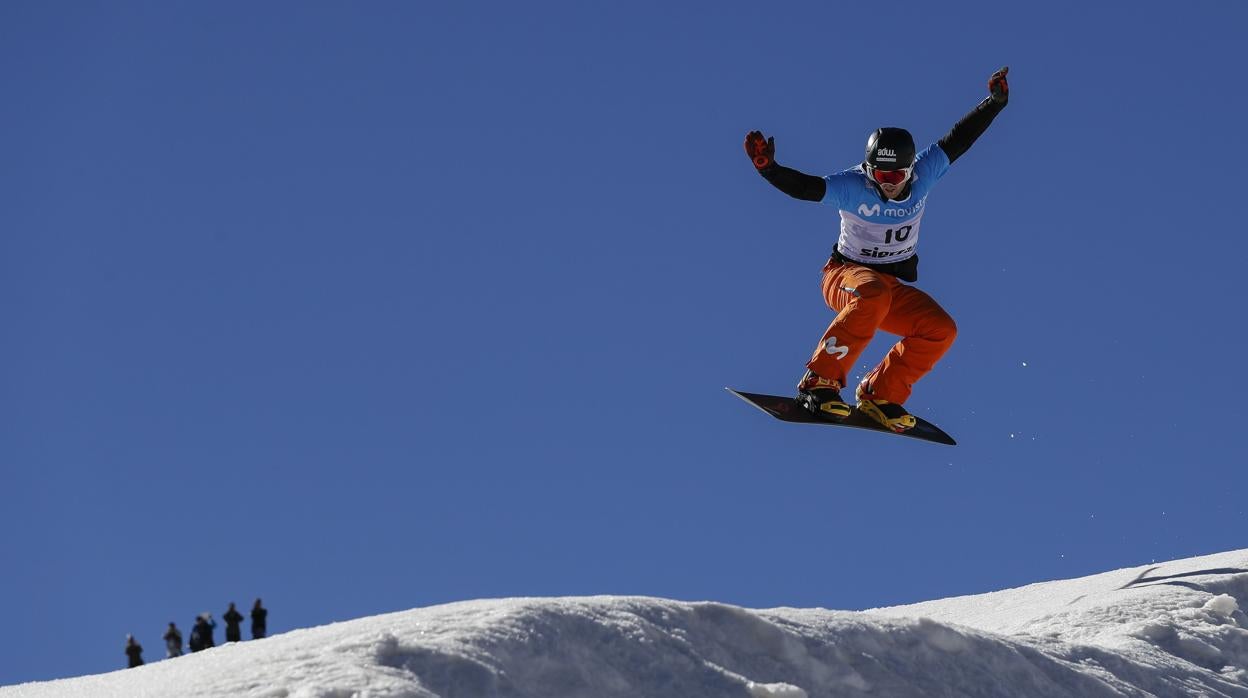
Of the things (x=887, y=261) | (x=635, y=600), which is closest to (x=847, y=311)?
(x=887, y=261)

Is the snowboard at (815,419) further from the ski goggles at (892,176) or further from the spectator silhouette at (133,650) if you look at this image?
the spectator silhouette at (133,650)

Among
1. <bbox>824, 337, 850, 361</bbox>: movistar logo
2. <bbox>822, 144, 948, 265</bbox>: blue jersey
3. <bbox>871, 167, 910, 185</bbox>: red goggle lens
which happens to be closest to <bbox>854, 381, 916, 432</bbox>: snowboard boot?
<bbox>824, 337, 850, 361</bbox>: movistar logo

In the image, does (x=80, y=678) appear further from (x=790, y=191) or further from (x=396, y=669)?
(x=790, y=191)

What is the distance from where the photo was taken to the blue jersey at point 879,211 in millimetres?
11188

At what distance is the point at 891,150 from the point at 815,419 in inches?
82.8

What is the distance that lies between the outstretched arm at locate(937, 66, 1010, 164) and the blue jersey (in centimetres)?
13

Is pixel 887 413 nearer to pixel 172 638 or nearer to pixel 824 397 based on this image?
pixel 824 397

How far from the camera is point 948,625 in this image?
7379 mm

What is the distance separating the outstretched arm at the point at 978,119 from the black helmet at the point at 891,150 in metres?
0.56

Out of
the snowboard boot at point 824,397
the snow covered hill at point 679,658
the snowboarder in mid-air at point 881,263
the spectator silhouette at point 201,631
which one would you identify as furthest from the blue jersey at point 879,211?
the spectator silhouette at point 201,631

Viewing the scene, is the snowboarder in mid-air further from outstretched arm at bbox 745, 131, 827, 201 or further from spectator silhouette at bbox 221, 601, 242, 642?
spectator silhouette at bbox 221, 601, 242, 642

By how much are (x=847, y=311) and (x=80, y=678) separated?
604 cm

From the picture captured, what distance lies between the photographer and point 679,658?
20.6 ft

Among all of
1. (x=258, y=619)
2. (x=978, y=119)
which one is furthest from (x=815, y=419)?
(x=258, y=619)
